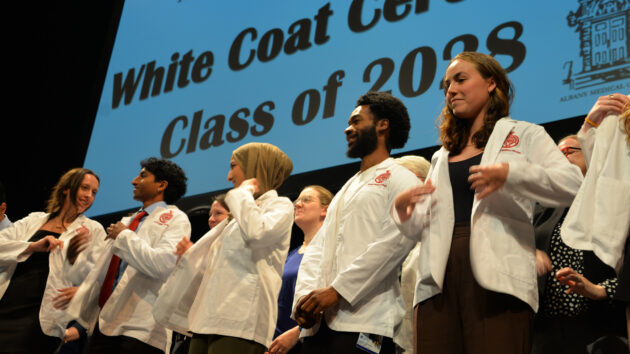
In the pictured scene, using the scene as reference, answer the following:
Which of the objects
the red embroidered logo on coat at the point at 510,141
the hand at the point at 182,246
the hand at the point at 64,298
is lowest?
the hand at the point at 64,298

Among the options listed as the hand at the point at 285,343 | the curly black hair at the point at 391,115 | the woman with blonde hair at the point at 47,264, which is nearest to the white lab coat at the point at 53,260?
the woman with blonde hair at the point at 47,264

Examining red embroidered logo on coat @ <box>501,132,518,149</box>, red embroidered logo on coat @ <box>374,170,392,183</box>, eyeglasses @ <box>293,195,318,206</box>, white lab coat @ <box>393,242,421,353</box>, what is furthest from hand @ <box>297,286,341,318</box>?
eyeglasses @ <box>293,195,318,206</box>

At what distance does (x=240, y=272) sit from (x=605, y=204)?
183cm

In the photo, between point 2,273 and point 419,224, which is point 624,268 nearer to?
point 419,224

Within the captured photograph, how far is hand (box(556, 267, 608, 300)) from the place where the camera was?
1.91 m

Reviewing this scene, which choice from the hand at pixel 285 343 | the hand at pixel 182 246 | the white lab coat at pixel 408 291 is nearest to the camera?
the white lab coat at pixel 408 291

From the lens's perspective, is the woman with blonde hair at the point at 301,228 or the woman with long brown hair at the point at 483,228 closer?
the woman with long brown hair at the point at 483,228

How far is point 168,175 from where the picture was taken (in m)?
4.37

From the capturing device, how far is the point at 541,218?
264 cm

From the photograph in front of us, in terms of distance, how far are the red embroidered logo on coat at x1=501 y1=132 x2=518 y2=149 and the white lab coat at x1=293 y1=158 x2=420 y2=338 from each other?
1.76 ft

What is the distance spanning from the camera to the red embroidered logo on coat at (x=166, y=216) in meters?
3.91

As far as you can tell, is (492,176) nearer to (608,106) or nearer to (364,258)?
(608,106)

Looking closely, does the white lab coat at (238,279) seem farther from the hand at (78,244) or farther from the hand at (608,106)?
the hand at (608,106)

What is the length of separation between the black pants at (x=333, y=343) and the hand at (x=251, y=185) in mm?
1027
